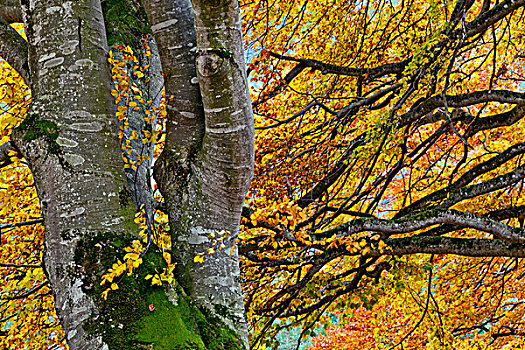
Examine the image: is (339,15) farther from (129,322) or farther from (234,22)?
(129,322)

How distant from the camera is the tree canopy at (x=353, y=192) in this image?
11.3 ft

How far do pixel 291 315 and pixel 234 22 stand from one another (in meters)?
3.55

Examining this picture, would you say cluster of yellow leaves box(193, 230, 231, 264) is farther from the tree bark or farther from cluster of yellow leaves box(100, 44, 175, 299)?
the tree bark

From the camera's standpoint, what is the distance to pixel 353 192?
4066 mm

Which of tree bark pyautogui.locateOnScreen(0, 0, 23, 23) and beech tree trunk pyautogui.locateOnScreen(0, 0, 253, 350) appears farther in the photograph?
tree bark pyautogui.locateOnScreen(0, 0, 23, 23)

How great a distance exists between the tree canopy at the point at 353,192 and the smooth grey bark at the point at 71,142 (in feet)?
0.46

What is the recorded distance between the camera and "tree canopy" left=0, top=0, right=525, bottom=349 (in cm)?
343

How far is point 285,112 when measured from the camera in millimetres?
6578

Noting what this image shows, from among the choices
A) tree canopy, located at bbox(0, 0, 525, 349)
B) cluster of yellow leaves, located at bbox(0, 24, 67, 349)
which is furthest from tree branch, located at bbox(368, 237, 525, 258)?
cluster of yellow leaves, located at bbox(0, 24, 67, 349)

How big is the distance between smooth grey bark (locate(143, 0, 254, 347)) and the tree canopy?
12 cm

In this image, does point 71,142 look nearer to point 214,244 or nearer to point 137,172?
point 137,172

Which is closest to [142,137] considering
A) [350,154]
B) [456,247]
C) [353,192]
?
[353,192]

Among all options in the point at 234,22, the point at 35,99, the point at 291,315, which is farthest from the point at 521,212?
the point at 35,99

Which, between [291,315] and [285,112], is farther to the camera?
[285,112]
